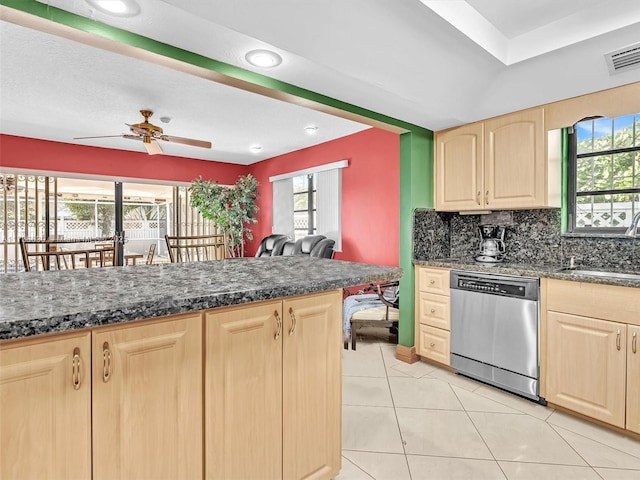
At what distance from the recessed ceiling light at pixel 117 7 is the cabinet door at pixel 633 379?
2.93 metres

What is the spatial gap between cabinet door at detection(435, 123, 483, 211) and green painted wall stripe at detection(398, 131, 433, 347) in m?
0.12

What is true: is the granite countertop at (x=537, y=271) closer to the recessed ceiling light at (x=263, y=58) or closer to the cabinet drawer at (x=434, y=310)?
the cabinet drawer at (x=434, y=310)

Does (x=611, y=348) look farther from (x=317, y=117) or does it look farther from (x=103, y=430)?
(x=317, y=117)

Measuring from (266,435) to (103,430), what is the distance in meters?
0.58

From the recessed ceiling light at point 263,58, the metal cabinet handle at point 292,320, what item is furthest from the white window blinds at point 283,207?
the metal cabinet handle at point 292,320

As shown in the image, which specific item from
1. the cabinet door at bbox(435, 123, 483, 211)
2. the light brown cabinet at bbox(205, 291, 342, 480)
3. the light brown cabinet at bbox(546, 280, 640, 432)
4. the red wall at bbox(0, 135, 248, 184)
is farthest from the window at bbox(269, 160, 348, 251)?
the light brown cabinet at bbox(205, 291, 342, 480)

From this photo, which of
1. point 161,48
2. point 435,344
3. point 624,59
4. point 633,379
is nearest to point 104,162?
point 161,48

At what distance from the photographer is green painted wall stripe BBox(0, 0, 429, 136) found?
1458 mm

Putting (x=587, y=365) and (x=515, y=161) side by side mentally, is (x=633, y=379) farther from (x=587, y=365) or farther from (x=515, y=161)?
(x=515, y=161)

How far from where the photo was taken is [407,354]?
3.18 m

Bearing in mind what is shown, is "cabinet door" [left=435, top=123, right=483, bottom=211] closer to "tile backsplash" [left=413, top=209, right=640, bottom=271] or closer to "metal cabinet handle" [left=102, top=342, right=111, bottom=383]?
"tile backsplash" [left=413, top=209, right=640, bottom=271]

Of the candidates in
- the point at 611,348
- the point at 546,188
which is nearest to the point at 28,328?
the point at 611,348

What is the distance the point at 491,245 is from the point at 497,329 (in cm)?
76

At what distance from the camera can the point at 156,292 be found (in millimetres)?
1142
